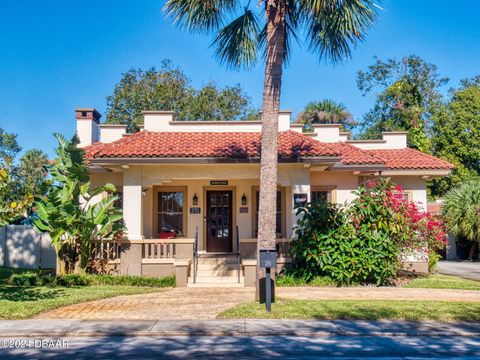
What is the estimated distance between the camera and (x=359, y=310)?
1008cm

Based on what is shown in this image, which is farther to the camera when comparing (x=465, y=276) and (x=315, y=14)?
(x=465, y=276)

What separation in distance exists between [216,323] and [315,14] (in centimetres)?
735

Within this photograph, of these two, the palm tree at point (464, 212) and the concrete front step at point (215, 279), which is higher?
the palm tree at point (464, 212)

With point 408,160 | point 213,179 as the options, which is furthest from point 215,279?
point 408,160

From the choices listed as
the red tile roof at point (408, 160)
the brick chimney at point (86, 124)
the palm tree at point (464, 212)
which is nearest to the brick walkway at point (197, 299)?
the red tile roof at point (408, 160)

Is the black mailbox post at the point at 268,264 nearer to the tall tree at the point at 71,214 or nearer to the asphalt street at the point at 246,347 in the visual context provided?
the asphalt street at the point at 246,347

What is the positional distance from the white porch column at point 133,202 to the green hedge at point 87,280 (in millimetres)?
1601

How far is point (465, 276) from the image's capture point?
18.0 m

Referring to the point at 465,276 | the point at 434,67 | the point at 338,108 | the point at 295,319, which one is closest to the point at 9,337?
the point at 295,319

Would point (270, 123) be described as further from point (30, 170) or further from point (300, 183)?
point (30, 170)

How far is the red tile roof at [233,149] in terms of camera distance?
1523 cm

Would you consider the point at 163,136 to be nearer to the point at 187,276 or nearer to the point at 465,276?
the point at 187,276

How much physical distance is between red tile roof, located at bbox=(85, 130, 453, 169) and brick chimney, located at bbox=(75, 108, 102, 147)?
2.25ft

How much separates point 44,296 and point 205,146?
7.14m
